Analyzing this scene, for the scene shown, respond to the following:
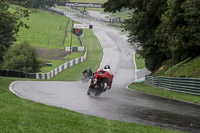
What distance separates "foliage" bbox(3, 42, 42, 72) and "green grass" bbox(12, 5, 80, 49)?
70.9ft

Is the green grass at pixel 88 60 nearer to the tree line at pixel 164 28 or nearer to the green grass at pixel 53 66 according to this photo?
the green grass at pixel 53 66

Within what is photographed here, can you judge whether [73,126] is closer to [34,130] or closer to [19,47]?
[34,130]

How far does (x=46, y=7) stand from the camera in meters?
149

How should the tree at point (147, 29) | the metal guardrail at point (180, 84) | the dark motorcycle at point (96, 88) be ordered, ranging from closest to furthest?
the dark motorcycle at point (96, 88), the metal guardrail at point (180, 84), the tree at point (147, 29)

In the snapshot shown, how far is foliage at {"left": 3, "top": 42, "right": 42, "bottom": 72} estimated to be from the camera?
2333 inches

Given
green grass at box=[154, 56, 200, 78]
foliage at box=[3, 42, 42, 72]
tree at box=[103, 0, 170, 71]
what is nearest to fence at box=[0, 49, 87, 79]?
foliage at box=[3, 42, 42, 72]

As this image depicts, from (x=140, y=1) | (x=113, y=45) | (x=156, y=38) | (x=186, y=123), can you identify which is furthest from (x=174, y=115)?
(x=113, y=45)

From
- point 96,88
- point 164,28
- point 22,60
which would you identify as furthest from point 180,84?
point 22,60

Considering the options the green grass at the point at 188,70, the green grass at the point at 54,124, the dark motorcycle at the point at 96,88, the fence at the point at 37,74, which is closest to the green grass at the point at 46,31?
the fence at the point at 37,74

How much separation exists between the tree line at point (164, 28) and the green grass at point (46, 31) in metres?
50.1

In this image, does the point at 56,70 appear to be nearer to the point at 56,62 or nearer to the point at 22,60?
the point at 22,60

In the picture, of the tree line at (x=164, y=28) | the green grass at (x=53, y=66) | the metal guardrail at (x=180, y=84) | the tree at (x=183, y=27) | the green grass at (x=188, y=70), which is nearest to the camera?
the metal guardrail at (x=180, y=84)

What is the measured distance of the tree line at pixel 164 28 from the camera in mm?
25820

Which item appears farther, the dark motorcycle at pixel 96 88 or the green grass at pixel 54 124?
the dark motorcycle at pixel 96 88
